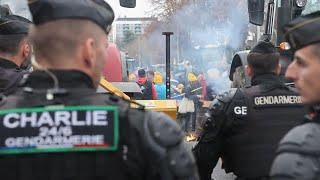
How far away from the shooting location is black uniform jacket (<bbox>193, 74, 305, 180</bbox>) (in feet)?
11.8

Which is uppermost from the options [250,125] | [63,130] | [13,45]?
[13,45]

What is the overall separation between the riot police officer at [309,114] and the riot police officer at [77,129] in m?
0.33

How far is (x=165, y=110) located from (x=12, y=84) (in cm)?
149

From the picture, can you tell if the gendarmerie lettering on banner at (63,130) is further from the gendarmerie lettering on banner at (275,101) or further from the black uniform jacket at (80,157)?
Answer: the gendarmerie lettering on banner at (275,101)

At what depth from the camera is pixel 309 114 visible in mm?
1989

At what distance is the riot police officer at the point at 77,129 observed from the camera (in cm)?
192

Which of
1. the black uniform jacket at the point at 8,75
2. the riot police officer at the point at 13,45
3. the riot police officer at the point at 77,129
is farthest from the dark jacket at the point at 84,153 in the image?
the riot police officer at the point at 13,45

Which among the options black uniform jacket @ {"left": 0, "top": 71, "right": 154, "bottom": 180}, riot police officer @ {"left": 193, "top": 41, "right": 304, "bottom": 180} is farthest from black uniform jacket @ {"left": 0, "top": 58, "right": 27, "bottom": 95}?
black uniform jacket @ {"left": 0, "top": 71, "right": 154, "bottom": 180}

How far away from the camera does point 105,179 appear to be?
1924mm

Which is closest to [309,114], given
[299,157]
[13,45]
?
[299,157]

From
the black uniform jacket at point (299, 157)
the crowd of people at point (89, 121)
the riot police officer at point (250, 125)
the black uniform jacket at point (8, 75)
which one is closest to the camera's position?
the black uniform jacket at point (299, 157)

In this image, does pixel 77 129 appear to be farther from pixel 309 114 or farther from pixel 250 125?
pixel 250 125

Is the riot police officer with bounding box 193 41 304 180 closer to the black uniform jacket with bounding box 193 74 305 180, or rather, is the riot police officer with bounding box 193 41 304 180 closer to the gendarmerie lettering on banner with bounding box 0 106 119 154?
the black uniform jacket with bounding box 193 74 305 180

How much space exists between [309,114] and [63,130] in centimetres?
86
